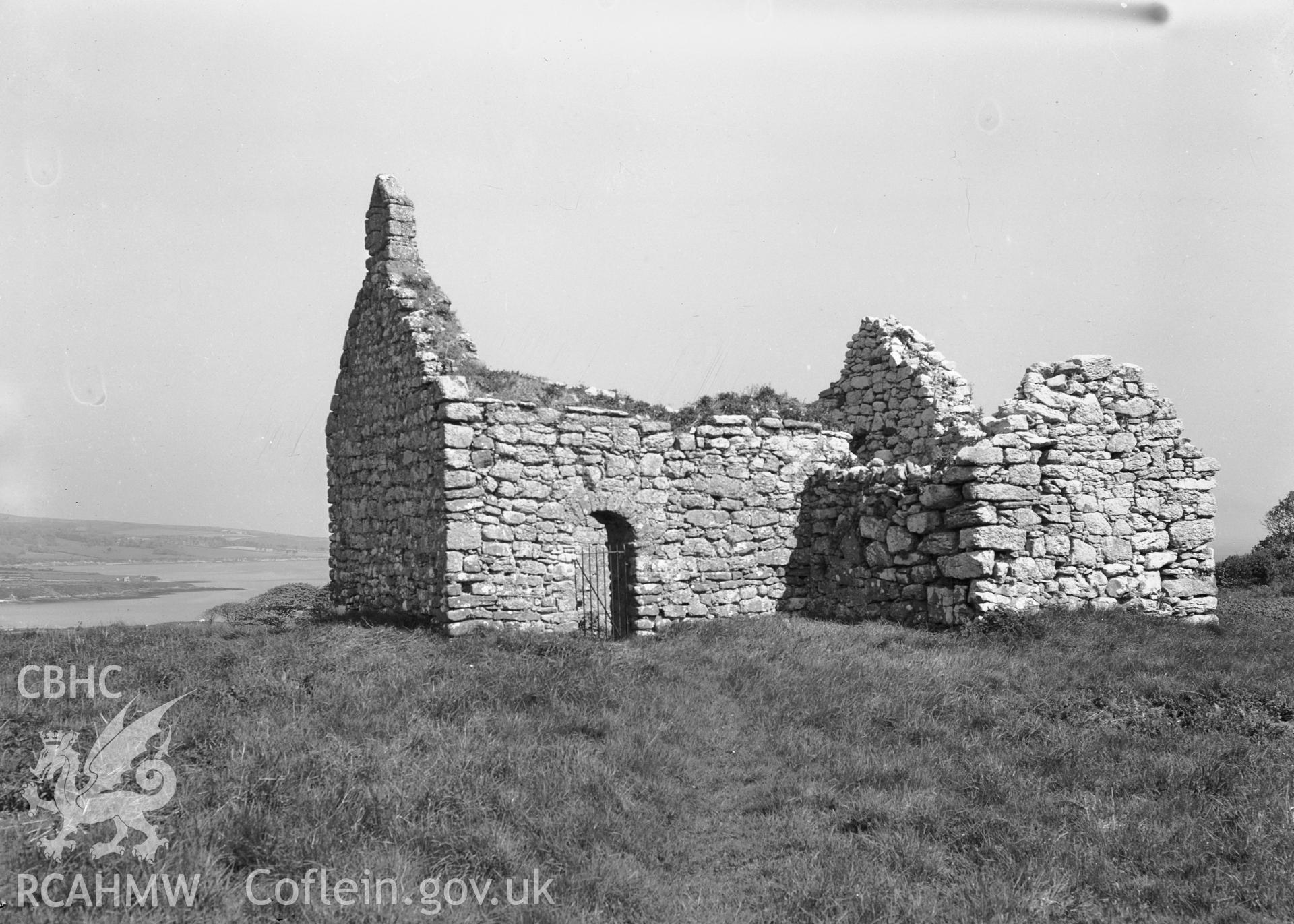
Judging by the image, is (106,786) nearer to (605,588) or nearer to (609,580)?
(605,588)

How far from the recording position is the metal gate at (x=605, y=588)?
13211 millimetres

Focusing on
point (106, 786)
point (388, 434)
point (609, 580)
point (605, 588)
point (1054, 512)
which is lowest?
point (106, 786)

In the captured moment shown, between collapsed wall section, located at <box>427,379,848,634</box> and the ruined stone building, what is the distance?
29mm

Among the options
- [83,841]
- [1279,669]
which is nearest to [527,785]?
[83,841]

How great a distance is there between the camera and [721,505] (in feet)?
47.3

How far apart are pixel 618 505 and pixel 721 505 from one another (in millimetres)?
1868

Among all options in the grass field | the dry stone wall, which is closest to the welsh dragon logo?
the grass field

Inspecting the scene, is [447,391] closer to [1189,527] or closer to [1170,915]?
[1170,915]

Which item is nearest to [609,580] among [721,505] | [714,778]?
[721,505]

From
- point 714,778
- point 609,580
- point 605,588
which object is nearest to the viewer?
point 714,778

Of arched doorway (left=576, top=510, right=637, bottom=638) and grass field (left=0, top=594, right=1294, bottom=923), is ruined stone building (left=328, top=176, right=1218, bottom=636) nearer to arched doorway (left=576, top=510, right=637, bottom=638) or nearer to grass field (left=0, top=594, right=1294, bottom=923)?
arched doorway (left=576, top=510, right=637, bottom=638)

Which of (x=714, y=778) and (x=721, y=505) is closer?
(x=714, y=778)

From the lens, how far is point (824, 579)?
14711mm

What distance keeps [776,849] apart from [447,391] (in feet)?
24.9
